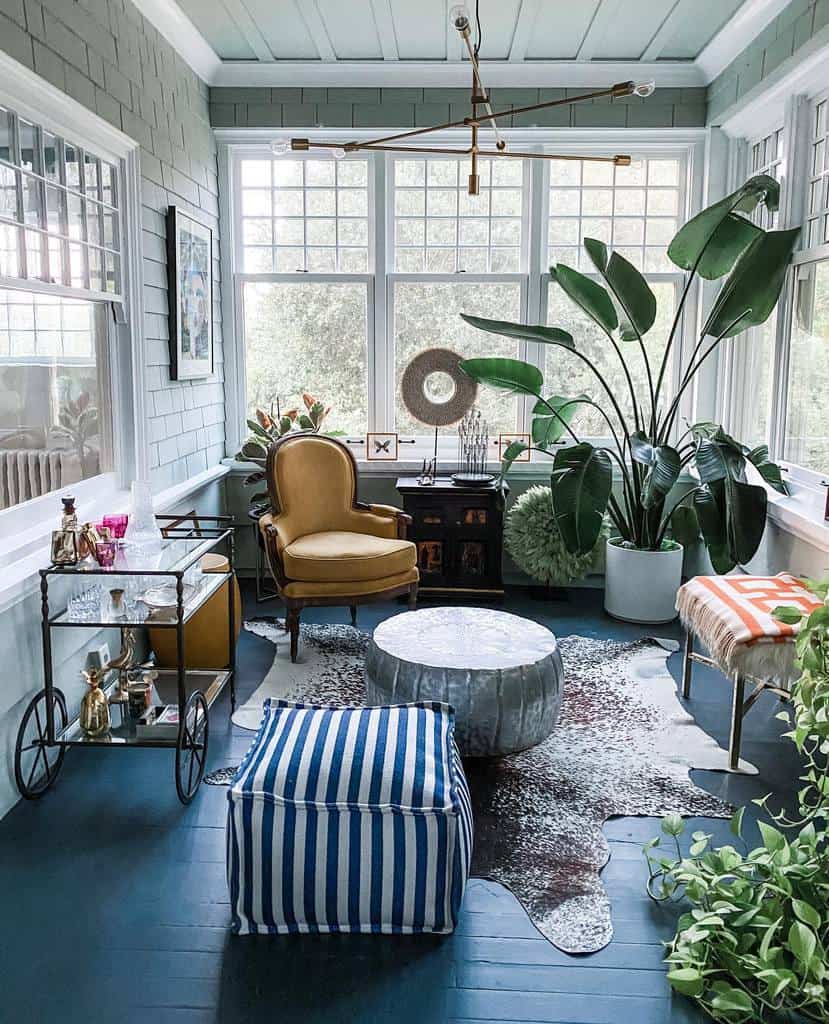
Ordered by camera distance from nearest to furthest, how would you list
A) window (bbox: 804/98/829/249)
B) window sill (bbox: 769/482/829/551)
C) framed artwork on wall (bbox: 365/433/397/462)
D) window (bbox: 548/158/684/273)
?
window sill (bbox: 769/482/829/551)
window (bbox: 804/98/829/249)
window (bbox: 548/158/684/273)
framed artwork on wall (bbox: 365/433/397/462)

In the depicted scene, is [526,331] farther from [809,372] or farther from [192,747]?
[192,747]

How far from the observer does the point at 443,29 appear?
4.77m

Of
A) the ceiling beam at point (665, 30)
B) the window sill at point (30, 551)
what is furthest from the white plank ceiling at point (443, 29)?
the window sill at point (30, 551)

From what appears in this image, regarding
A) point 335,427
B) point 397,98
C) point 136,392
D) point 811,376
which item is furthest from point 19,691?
point 397,98

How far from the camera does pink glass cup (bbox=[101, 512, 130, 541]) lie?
3275 millimetres

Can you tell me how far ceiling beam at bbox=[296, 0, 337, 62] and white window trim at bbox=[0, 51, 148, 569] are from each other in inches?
46.0

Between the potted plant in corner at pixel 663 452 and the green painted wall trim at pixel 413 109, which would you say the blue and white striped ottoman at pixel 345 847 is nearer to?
the potted plant in corner at pixel 663 452

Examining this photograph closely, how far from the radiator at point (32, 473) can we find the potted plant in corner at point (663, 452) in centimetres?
222

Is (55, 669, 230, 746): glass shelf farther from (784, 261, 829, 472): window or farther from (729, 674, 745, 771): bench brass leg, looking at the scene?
(784, 261, 829, 472): window

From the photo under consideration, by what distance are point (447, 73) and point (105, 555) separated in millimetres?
3744

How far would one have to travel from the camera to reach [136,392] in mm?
4109

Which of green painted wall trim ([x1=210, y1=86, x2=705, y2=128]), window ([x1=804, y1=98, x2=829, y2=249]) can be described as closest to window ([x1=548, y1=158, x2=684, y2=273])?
green painted wall trim ([x1=210, y1=86, x2=705, y2=128])

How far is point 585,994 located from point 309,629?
2.86 metres

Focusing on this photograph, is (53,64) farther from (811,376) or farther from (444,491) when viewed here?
(811,376)
